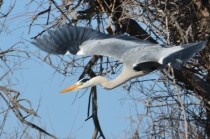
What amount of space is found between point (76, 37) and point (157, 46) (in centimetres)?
73

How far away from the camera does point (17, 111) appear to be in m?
5.77

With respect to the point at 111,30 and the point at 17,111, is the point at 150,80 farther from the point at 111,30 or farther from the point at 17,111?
the point at 17,111

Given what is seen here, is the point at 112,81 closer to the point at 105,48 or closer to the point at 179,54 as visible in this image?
the point at 105,48

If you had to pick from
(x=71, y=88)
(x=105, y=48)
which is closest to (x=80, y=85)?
(x=71, y=88)

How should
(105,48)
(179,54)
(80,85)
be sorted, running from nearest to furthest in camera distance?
(179,54), (105,48), (80,85)

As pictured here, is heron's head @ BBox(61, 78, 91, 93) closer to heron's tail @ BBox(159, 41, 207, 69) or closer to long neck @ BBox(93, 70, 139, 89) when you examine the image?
long neck @ BBox(93, 70, 139, 89)

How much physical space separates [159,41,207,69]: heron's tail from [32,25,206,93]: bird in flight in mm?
68

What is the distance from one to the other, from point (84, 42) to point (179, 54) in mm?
900

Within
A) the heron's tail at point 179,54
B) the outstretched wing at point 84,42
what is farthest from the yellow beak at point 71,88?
the heron's tail at point 179,54

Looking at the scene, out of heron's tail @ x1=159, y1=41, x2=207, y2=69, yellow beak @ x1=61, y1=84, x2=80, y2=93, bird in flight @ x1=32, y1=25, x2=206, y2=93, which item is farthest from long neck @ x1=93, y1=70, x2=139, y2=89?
heron's tail @ x1=159, y1=41, x2=207, y2=69

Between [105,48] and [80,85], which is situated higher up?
[105,48]

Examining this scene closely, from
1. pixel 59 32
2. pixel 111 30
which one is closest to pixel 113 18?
pixel 111 30

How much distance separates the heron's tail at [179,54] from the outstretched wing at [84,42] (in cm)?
41

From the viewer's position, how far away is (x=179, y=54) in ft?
18.0
